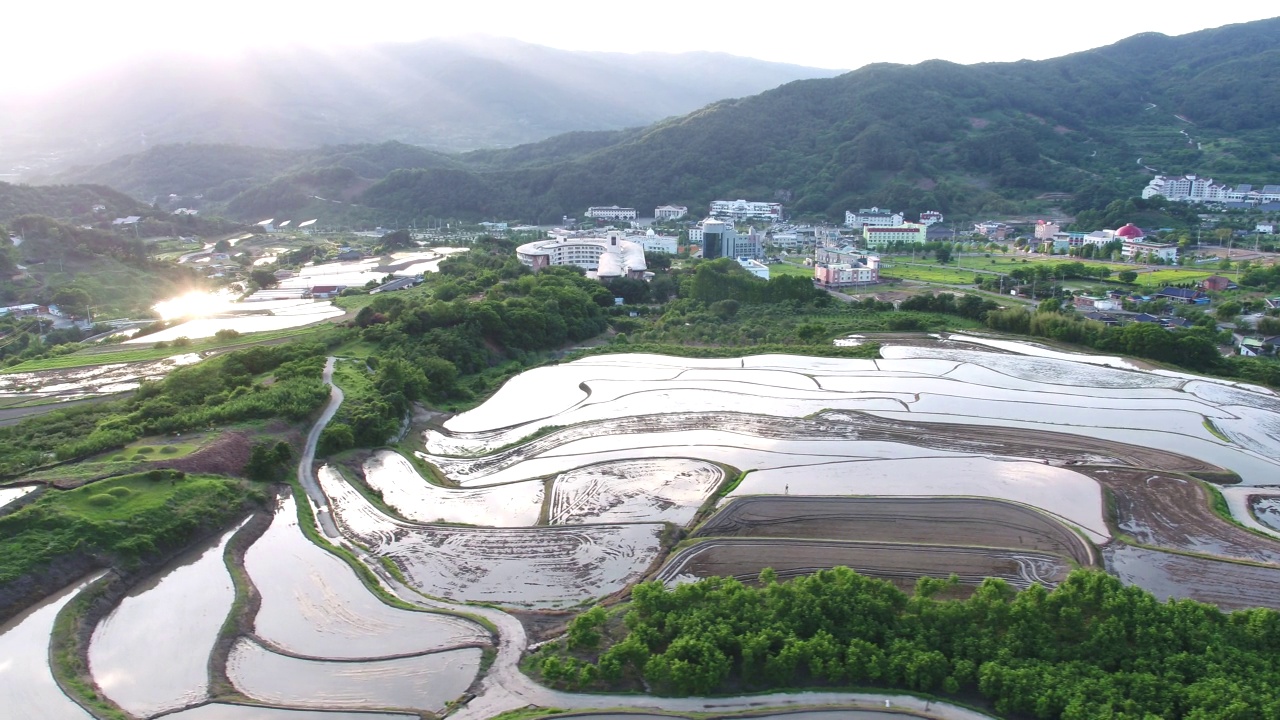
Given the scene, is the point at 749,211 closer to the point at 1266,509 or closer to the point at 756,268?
the point at 756,268

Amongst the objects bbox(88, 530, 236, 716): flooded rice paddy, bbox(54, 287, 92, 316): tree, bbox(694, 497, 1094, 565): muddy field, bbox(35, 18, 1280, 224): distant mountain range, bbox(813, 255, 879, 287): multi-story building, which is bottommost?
bbox(88, 530, 236, 716): flooded rice paddy

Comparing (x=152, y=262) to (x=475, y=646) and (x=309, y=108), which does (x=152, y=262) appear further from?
(x=309, y=108)

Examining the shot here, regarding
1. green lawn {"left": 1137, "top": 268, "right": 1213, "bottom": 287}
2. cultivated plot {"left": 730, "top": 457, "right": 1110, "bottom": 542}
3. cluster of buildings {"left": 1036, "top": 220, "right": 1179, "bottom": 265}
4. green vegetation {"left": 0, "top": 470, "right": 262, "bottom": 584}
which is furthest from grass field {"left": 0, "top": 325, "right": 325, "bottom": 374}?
cluster of buildings {"left": 1036, "top": 220, "right": 1179, "bottom": 265}

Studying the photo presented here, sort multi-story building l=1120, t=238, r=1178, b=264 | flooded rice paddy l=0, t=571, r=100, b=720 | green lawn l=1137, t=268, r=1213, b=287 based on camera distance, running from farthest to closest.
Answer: multi-story building l=1120, t=238, r=1178, b=264 < green lawn l=1137, t=268, r=1213, b=287 < flooded rice paddy l=0, t=571, r=100, b=720

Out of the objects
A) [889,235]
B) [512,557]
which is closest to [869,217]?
[889,235]

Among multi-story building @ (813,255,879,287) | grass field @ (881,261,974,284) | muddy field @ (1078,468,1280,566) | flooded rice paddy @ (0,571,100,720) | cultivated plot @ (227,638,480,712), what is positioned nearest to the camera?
flooded rice paddy @ (0,571,100,720)

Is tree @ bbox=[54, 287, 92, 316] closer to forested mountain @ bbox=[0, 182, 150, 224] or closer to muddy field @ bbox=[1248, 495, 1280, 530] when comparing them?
forested mountain @ bbox=[0, 182, 150, 224]

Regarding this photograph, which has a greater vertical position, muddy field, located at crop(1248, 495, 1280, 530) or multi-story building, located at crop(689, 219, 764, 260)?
multi-story building, located at crop(689, 219, 764, 260)

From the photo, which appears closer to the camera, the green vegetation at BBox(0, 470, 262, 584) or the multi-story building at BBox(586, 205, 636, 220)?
the green vegetation at BBox(0, 470, 262, 584)
